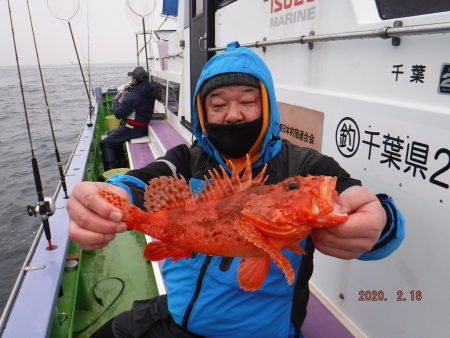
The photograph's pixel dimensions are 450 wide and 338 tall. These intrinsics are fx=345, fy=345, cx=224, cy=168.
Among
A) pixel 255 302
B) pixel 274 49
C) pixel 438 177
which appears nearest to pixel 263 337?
pixel 255 302

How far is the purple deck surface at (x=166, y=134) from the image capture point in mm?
7918

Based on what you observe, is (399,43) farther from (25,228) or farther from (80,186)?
(25,228)

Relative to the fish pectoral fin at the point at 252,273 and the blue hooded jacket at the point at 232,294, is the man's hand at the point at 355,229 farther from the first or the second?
the blue hooded jacket at the point at 232,294

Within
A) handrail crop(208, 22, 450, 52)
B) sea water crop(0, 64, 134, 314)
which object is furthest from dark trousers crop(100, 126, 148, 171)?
handrail crop(208, 22, 450, 52)

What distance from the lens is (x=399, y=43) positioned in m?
2.03

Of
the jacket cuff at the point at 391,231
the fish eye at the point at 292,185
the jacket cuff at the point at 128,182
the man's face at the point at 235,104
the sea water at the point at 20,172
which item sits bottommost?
the sea water at the point at 20,172

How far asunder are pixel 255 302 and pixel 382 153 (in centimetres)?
Answer: 124

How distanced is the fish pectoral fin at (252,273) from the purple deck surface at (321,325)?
148cm

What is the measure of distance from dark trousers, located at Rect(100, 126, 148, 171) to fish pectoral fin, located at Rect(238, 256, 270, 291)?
873cm

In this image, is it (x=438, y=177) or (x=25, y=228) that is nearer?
(x=438, y=177)

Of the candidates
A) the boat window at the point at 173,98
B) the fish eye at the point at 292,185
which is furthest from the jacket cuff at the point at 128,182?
the boat window at the point at 173,98

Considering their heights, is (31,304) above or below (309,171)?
below

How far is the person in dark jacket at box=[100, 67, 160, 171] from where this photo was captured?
379 inches

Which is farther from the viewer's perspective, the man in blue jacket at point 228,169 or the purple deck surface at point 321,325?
the purple deck surface at point 321,325
